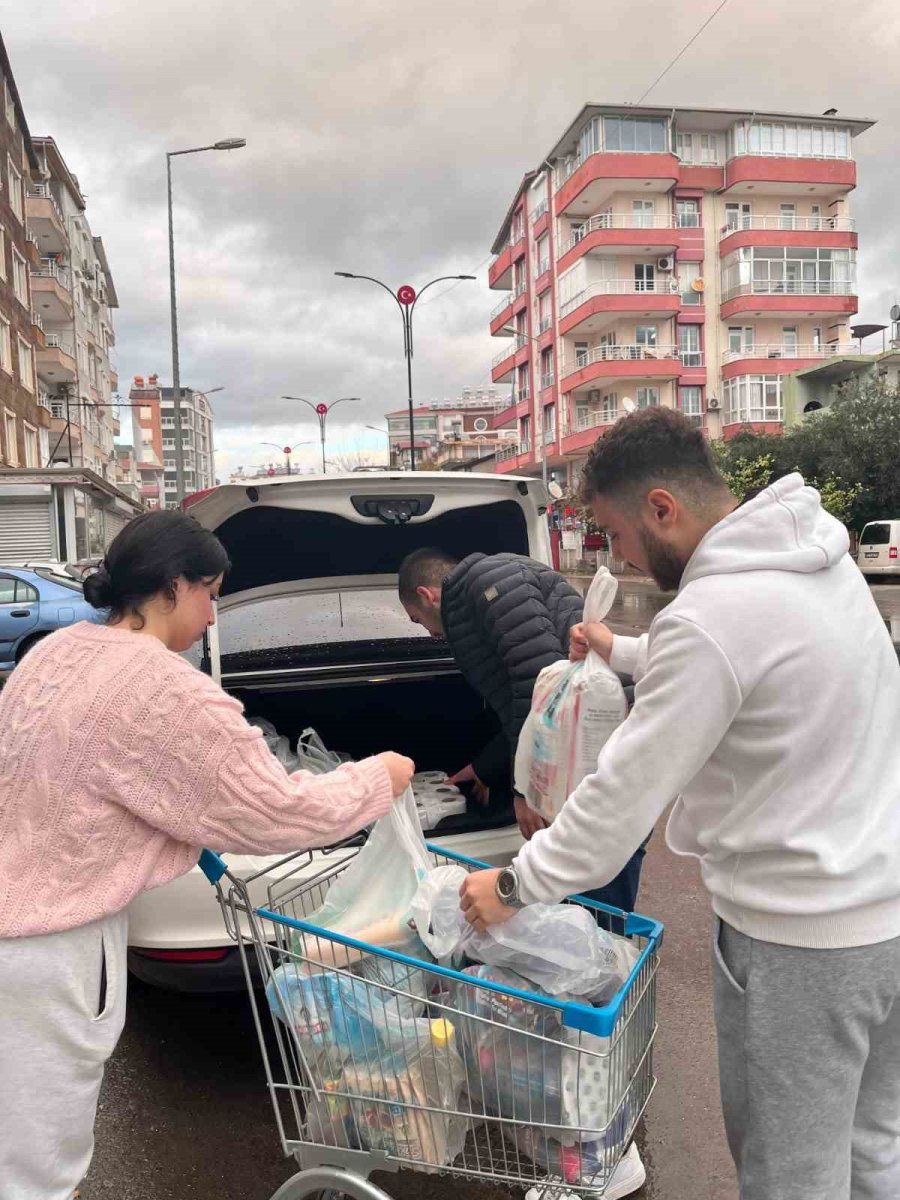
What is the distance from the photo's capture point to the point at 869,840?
1510 millimetres

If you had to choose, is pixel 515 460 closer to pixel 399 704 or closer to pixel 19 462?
pixel 19 462

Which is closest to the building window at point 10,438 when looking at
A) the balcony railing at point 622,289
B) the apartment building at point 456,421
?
the balcony railing at point 622,289

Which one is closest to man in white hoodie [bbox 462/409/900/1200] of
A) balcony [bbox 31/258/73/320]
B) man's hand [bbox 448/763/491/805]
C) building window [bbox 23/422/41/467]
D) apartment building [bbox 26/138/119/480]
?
man's hand [bbox 448/763/491/805]

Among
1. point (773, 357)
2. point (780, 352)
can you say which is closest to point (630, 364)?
point (773, 357)

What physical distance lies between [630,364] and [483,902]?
42964 mm

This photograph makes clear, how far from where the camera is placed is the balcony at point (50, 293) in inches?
1436

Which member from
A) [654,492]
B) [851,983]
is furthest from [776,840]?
[654,492]

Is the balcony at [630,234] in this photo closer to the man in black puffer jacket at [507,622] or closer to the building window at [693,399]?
the building window at [693,399]

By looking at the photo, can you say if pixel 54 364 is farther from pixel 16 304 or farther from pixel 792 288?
pixel 792 288

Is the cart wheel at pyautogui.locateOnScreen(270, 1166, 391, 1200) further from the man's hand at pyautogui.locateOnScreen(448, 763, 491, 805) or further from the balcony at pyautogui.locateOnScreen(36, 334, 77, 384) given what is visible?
the balcony at pyautogui.locateOnScreen(36, 334, 77, 384)

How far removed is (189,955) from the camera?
2.67 m

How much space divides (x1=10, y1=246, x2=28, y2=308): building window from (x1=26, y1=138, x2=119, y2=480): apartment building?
2.28 meters

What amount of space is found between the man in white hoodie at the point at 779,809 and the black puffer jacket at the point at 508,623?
1.19 meters

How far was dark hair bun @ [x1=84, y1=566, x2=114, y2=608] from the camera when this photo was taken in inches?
74.1
